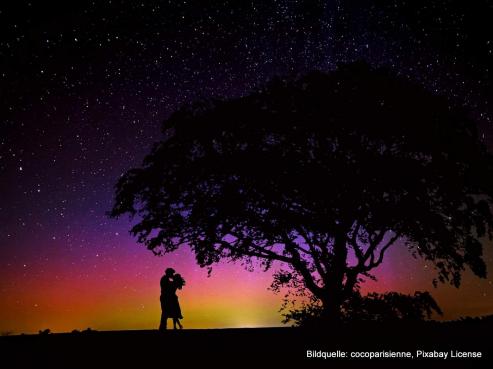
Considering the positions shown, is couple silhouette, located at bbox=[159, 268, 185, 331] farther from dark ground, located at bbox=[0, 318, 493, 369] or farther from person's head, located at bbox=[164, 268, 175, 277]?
dark ground, located at bbox=[0, 318, 493, 369]

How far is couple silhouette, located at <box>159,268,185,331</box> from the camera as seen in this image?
589 inches

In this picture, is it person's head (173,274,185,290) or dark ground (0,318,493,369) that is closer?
dark ground (0,318,493,369)

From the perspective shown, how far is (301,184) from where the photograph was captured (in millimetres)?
15992

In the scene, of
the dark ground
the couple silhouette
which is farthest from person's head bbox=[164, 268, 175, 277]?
the dark ground

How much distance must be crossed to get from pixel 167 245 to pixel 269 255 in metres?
4.51

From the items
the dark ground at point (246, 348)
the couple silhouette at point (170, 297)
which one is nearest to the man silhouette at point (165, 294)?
the couple silhouette at point (170, 297)

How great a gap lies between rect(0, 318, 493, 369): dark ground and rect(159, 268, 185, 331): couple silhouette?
2.78 meters

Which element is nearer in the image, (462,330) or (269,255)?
(462,330)

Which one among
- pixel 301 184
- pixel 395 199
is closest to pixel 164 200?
pixel 301 184

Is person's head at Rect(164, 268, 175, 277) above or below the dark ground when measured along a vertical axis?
above

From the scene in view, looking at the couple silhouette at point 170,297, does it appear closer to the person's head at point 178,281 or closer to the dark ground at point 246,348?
the person's head at point 178,281

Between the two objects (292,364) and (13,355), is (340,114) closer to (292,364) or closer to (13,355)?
(292,364)

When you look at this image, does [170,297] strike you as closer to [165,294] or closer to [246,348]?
[165,294]

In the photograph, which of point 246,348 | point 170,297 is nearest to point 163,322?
point 170,297
